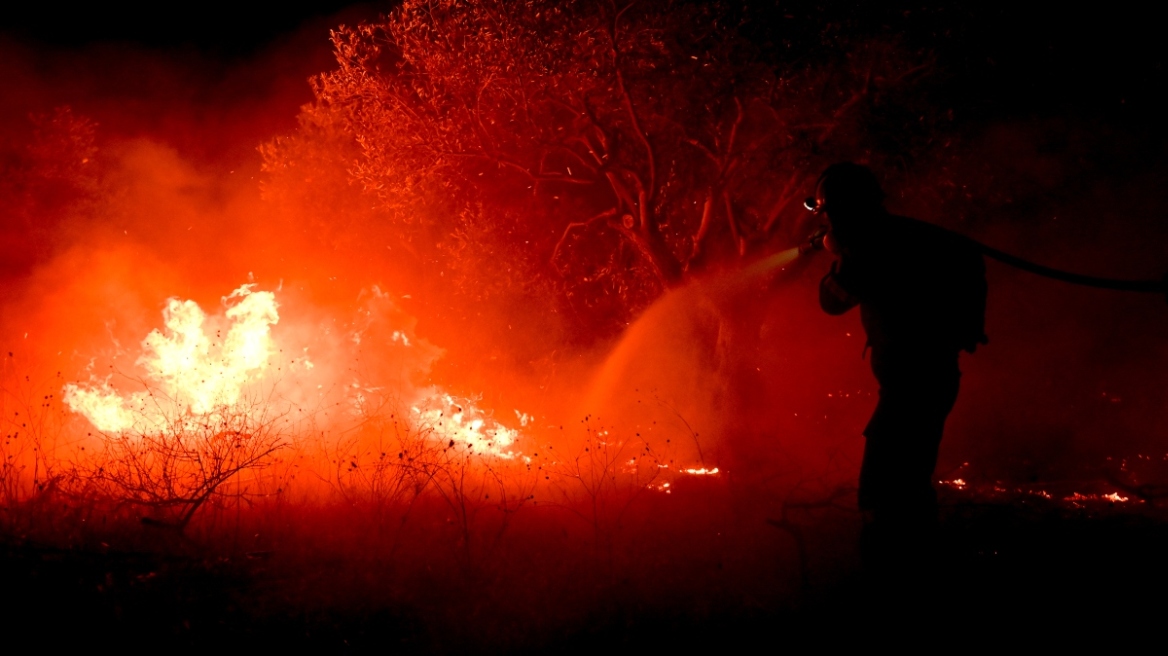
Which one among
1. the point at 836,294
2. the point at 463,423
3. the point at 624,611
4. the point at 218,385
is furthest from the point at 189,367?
the point at 836,294

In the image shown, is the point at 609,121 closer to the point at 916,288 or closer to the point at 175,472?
Result: the point at 916,288

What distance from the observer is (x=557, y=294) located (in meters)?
14.1

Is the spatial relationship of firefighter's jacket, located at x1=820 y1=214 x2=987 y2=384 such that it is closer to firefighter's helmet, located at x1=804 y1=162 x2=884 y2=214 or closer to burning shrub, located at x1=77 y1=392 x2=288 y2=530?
firefighter's helmet, located at x1=804 y1=162 x2=884 y2=214

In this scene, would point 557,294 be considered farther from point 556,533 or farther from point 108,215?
point 108,215

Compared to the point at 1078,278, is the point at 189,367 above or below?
above

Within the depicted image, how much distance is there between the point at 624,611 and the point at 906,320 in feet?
9.12

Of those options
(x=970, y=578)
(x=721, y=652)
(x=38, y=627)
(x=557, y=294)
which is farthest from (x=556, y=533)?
(x=557, y=294)

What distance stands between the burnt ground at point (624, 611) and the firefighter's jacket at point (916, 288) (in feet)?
4.09

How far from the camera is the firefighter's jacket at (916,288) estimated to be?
4.11 metres

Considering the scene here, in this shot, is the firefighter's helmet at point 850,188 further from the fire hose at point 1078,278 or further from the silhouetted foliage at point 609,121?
the silhouetted foliage at point 609,121

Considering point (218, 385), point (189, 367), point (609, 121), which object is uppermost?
point (609, 121)

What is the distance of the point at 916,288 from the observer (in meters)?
4.15

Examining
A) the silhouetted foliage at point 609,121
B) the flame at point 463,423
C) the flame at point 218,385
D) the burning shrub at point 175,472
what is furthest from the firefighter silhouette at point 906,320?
the flame at point 463,423

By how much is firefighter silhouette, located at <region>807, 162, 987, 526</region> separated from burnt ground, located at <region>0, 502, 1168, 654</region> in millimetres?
468
